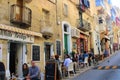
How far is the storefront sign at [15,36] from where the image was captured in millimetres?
16916

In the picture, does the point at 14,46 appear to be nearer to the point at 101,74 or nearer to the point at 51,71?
the point at 51,71

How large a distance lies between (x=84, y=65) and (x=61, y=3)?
6.20 metres

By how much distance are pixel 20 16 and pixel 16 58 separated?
9.40 feet

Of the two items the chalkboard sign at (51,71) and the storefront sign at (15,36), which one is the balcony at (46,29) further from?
the chalkboard sign at (51,71)

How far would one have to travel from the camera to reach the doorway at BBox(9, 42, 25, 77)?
18755mm

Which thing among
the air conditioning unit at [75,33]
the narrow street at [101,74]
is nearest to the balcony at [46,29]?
the narrow street at [101,74]

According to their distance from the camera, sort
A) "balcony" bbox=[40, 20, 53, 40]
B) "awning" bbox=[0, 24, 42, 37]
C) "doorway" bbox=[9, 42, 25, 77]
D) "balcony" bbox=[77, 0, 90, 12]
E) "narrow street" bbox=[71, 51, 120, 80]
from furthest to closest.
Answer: "balcony" bbox=[77, 0, 90, 12]
"balcony" bbox=[40, 20, 53, 40]
"doorway" bbox=[9, 42, 25, 77]
"narrow street" bbox=[71, 51, 120, 80]
"awning" bbox=[0, 24, 42, 37]

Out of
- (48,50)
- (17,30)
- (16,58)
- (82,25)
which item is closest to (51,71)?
(17,30)

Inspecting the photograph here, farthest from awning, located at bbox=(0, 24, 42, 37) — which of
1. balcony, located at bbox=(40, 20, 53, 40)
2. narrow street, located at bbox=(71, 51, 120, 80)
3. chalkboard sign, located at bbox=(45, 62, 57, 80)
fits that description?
narrow street, located at bbox=(71, 51, 120, 80)

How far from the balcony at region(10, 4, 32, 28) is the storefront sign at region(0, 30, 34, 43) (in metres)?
0.74

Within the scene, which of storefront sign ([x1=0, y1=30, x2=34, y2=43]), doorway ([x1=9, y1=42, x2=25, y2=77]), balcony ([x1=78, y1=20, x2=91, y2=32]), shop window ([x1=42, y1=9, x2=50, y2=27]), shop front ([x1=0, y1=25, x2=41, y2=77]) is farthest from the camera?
balcony ([x1=78, y1=20, x2=91, y2=32])

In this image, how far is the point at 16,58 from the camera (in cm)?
1912

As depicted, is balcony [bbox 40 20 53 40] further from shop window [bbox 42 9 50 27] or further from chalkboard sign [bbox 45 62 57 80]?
chalkboard sign [bbox 45 62 57 80]

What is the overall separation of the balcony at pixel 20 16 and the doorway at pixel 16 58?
1.44m
